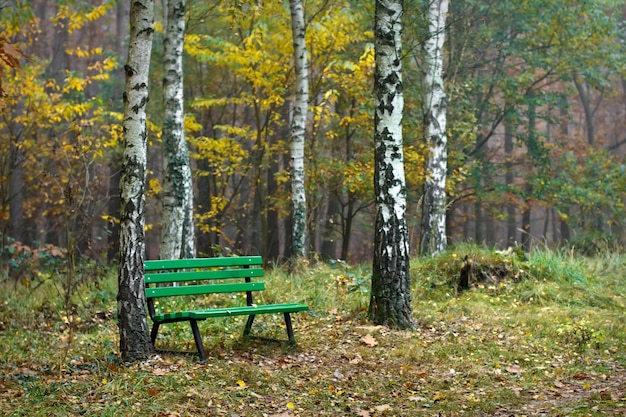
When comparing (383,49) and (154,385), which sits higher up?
(383,49)

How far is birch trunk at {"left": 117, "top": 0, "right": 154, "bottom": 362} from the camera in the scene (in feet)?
21.3

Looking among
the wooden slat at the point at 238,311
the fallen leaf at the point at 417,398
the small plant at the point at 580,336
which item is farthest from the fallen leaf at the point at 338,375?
the small plant at the point at 580,336

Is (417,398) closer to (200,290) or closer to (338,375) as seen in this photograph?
(338,375)

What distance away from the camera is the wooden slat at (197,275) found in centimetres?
689

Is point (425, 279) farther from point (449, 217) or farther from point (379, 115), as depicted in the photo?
point (449, 217)

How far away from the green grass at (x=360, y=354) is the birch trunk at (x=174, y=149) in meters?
1.14

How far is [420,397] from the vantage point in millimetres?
6027

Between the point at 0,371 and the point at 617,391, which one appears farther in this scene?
the point at 0,371

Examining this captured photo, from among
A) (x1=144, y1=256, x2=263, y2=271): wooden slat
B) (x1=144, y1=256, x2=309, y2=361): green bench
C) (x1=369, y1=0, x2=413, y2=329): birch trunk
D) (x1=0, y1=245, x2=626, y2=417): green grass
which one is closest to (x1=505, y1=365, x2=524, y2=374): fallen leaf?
(x1=0, y1=245, x2=626, y2=417): green grass

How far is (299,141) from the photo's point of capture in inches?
488

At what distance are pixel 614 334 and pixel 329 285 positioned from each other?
3.71 m

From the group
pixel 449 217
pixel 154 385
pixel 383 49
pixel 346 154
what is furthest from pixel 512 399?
pixel 449 217

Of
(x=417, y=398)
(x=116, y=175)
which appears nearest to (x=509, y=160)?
(x=116, y=175)

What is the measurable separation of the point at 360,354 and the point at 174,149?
4387 mm
